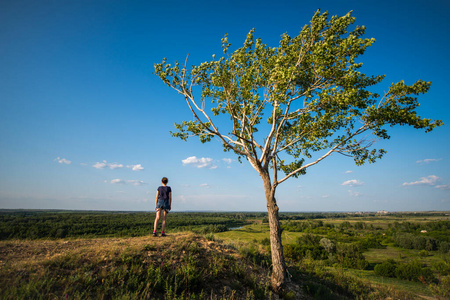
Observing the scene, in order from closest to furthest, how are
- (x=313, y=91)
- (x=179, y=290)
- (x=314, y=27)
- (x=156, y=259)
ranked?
(x=179, y=290), (x=156, y=259), (x=314, y=27), (x=313, y=91)

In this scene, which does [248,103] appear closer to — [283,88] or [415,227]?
[283,88]

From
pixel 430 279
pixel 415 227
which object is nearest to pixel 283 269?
pixel 430 279

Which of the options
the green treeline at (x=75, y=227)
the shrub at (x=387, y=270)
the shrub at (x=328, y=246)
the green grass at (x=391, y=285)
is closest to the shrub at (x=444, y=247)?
the shrub at (x=387, y=270)

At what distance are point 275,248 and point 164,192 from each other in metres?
6.48

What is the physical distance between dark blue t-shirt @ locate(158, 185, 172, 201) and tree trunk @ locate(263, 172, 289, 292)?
5402mm

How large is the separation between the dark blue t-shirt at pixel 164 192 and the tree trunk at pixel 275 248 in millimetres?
5402

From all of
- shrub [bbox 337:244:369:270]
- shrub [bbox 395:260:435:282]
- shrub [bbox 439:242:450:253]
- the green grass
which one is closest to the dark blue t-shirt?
the green grass

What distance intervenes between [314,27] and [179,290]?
44.0 feet

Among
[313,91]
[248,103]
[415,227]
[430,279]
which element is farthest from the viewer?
[415,227]

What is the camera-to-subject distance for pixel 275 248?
9.58 m

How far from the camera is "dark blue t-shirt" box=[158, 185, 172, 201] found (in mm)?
10234

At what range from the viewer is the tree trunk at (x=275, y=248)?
29.7 feet

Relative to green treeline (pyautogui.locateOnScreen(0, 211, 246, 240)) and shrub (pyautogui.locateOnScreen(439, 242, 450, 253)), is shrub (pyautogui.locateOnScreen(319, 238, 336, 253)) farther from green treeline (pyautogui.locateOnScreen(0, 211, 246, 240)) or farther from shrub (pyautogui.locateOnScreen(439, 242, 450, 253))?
shrub (pyautogui.locateOnScreen(439, 242, 450, 253))

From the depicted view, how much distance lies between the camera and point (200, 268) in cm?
809
